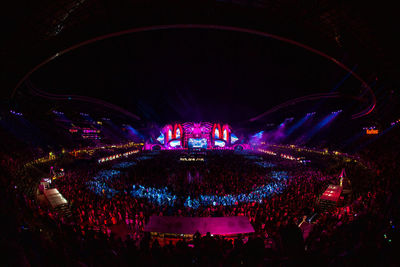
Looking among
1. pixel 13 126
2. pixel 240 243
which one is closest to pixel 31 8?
pixel 240 243

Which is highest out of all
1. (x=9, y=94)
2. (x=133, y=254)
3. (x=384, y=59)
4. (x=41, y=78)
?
(x=41, y=78)

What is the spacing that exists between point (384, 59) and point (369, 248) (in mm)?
10919

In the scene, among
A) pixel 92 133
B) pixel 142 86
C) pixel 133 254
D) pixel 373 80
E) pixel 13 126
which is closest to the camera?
pixel 133 254

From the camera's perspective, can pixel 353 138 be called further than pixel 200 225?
Yes

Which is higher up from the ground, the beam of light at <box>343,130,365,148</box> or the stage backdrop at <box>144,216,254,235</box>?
the beam of light at <box>343,130,365,148</box>

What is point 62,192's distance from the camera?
14.0 metres

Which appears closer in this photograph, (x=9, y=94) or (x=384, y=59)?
(x=384, y=59)

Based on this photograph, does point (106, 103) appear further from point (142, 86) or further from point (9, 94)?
point (9, 94)

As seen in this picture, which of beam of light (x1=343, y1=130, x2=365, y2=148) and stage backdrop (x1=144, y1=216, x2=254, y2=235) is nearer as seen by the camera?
stage backdrop (x1=144, y1=216, x2=254, y2=235)

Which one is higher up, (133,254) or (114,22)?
(114,22)

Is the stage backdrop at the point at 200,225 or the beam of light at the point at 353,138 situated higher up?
Answer: the beam of light at the point at 353,138

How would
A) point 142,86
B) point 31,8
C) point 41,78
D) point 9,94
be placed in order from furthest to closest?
1. point 142,86
2. point 41,78
3. point 9,94
4. point 31,8

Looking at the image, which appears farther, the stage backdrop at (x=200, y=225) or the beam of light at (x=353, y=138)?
the beam of light at (x=353, y=138)

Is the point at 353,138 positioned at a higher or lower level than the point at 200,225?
higher
